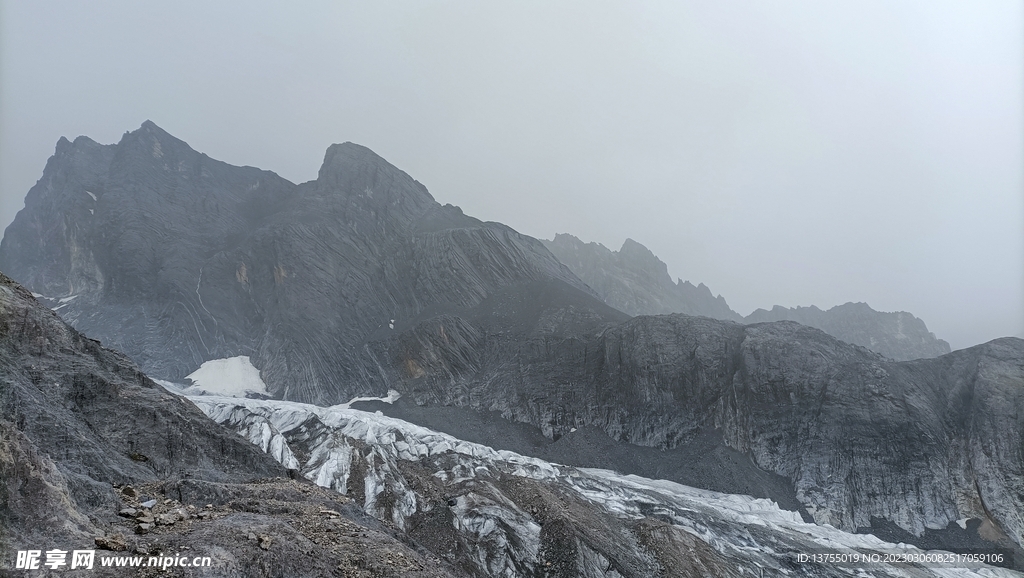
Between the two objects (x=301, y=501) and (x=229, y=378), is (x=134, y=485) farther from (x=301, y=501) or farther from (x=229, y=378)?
(x=229, y=378)

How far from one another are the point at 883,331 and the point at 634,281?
61725 mm

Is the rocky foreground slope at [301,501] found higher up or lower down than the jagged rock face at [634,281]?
lower down

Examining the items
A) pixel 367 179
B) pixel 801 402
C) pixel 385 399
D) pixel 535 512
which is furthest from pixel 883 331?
pixel 367 179

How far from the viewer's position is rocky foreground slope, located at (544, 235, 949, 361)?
357ft

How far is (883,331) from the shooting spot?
4358 inches

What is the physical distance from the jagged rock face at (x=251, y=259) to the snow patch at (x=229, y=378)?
143 cm

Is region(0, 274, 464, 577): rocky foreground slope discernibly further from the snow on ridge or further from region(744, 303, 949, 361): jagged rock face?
region(744, 303, 949, 361): jagged rock face

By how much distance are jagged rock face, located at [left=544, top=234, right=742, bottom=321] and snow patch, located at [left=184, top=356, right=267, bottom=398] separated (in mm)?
92545

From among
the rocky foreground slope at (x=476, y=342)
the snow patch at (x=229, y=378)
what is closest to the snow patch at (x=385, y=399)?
the rocky foreground slope at (x=476, y=342)

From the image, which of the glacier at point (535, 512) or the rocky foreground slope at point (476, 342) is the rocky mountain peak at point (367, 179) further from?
the glacier at point (535, 512)

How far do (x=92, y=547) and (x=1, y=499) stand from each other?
6.42ft

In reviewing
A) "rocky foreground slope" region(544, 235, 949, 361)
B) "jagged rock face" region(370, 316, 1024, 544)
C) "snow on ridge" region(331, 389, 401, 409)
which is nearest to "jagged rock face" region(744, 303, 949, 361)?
"rocky foreground slope" region(544, 235, 949, 361)

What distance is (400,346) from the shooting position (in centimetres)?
7275

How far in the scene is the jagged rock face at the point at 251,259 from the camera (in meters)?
74.1
